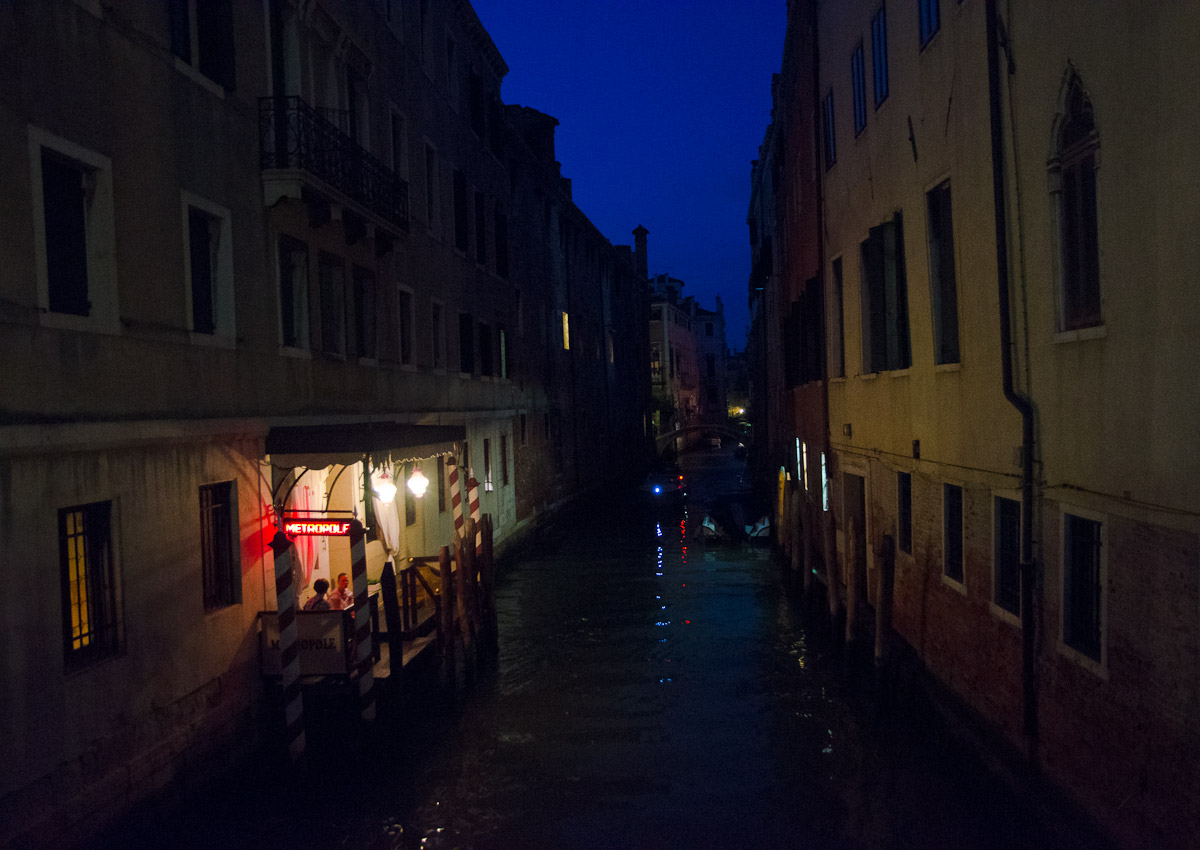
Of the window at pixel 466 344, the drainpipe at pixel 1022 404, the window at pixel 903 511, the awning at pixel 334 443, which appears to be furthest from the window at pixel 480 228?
the drainpipe at pixel 1022 404

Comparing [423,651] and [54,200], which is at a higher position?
[54,200]

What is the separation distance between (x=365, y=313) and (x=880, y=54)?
7.53 meters

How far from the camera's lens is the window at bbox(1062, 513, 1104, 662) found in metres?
6.28

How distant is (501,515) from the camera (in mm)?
20875

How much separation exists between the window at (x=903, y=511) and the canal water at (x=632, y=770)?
2018 millimetres

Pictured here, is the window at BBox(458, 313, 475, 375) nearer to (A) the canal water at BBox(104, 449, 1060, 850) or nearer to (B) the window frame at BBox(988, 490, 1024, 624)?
(A) the canal water at BBox(104, 449, 1060, 850)

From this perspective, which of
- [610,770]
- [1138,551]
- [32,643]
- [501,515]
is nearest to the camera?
[1138,551]

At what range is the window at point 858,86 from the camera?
39.7 feet

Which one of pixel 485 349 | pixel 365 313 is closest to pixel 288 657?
pixel 365 313

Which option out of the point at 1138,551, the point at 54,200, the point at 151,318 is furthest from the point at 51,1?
the point at 1138,551

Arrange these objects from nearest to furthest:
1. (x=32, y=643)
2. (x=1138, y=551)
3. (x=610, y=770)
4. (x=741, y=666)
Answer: (x=1138, y=551) → (x=32, y=643) → (x=610, y=770) → (x=741, y=666)

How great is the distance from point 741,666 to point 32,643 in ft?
30.6

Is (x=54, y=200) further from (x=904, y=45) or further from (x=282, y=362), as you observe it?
(x=904, y=45)

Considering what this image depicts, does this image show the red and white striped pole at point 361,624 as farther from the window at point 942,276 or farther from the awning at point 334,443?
the window at point 942,276
